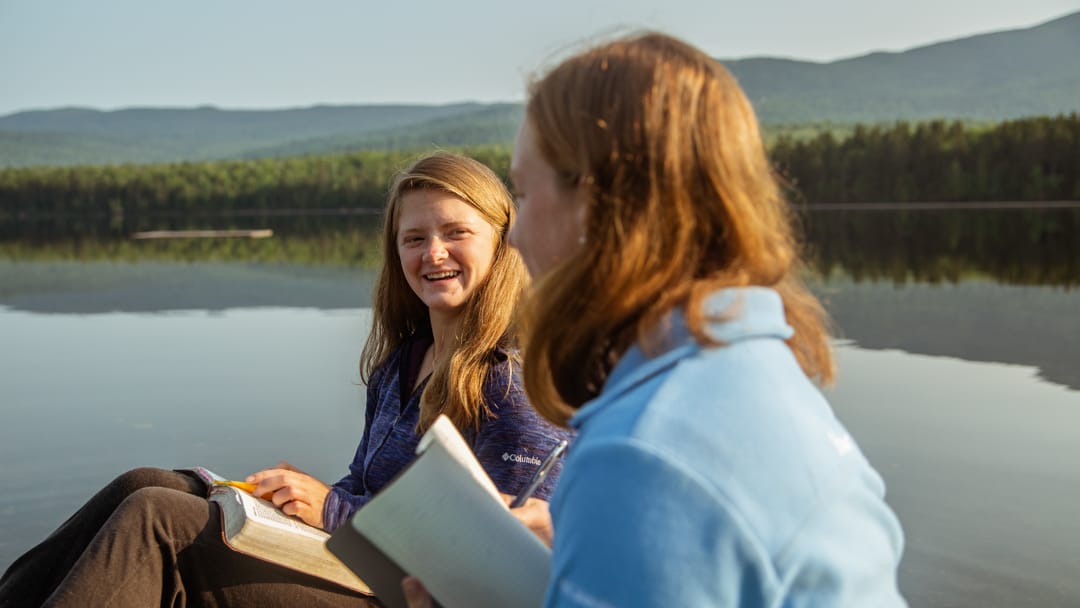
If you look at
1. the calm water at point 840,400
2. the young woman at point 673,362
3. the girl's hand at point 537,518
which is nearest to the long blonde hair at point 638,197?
the young woman at point 673,362

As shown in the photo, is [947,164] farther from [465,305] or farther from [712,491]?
[712,491]

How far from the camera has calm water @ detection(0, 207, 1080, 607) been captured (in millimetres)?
4598

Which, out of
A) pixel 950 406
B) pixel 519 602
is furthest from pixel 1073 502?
pixel 519 602

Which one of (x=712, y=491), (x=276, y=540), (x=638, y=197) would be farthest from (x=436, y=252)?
(x=712, y=491)

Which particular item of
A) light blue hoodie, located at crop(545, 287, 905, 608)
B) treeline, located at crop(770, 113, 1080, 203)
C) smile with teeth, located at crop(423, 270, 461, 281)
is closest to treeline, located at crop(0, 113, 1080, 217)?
treeline, located at crop(770, 113, 1080, 203)

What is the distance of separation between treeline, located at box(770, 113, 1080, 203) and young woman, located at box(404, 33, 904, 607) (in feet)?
177

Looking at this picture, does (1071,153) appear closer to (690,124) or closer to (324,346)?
Result: (324,346)

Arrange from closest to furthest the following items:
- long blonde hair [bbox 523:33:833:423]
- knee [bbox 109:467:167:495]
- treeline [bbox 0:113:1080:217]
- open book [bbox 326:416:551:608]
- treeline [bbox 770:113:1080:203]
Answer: long blonde hair [bbox 523:33:833:423], open book [bbox 326:416:551:608], knee [bbox 109:467:167:495], treeline [bbox 770:113:1080:203], treeline [bbox 0:113:1080:217]

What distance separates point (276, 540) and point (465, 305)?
30.0 inches

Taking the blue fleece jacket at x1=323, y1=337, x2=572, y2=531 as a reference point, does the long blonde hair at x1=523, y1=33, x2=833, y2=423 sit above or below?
above

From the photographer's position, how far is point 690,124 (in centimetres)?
130

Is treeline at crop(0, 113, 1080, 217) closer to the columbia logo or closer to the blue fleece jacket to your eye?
the blue fleece jacket

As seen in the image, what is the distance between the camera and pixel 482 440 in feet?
8.87

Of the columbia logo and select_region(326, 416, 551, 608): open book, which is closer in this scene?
select_region(326, 416, 551, 608): open book
